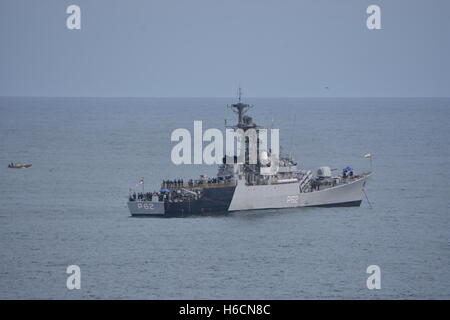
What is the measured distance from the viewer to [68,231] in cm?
9362

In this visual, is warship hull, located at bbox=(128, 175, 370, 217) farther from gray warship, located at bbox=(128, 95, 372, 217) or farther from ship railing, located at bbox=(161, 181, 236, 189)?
ship railing, located at bbox=(161, 181, 236, 189)

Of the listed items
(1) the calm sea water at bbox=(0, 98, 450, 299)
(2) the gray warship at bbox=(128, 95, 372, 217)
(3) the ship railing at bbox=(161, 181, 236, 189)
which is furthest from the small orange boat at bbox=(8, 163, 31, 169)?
(3) the ship railing at bbox=(161, 181, 236, 189)

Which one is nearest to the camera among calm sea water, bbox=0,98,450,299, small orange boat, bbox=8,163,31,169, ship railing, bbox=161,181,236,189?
calm sea water, bbox=0,98,450,299

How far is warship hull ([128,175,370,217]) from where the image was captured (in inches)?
3920

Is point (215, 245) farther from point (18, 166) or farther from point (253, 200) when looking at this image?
point (18, 166)

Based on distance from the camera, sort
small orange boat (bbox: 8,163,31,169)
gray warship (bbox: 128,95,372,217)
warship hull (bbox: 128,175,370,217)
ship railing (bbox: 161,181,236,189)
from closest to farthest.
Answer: warship hull (bbox: 128,175,370,217) < gray warship (bbox: 128,95,372,217) < ship railing (bbox: 161,181,236,189) < small orange boat (bbox: 8,163,31,169)

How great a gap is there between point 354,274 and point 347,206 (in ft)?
97.2

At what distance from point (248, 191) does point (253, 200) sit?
116cm

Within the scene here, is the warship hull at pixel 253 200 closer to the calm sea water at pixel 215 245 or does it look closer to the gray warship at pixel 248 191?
the gray warship at pixel 248 191

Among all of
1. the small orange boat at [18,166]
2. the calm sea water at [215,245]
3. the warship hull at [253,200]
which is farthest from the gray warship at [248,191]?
the small orange boat at [18,166]

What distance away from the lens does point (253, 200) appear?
102562mm

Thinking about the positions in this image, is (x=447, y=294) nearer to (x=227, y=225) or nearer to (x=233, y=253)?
(x=233, y=253)
